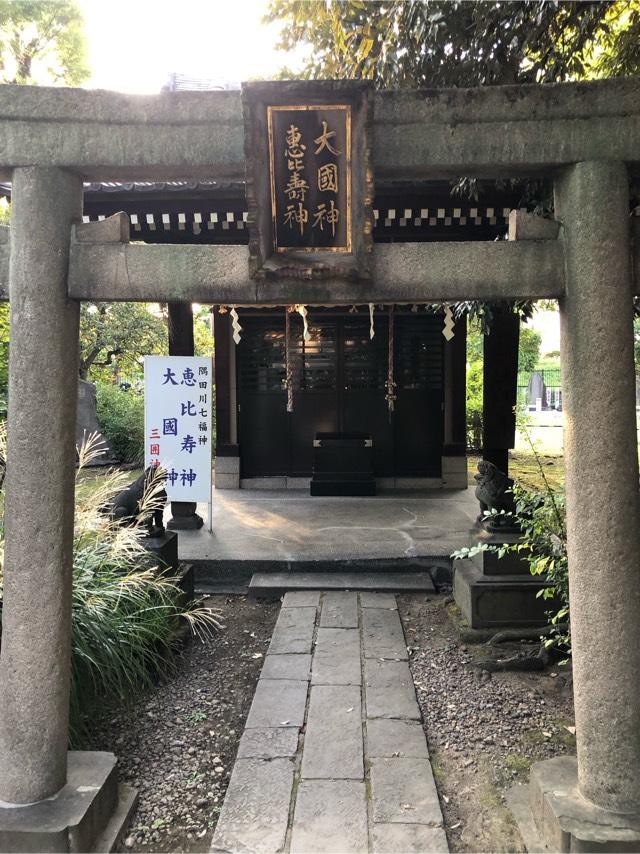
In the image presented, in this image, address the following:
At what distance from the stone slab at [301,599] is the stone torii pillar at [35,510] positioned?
2787 mm

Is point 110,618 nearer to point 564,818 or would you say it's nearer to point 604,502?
point 564,818

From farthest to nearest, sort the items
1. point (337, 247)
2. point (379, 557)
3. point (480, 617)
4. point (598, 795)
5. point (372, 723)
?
point (379, 557) → point (480, 617) → point (372, 723) → point (337, 247) → point (598, 795)

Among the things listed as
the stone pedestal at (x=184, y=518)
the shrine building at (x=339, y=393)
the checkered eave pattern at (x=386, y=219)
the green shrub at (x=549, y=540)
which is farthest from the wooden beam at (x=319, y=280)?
the shrine building at (x=339, y=393)

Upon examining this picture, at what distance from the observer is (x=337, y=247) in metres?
2.60

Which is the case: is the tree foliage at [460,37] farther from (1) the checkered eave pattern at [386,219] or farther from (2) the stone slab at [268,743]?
(2) the stone slab at [268,743]

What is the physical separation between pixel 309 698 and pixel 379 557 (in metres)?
2.36

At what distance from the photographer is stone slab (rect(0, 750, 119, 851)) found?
2.31 metres

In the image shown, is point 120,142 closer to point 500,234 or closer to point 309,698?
point 309,698

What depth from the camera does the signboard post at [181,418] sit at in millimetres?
6605

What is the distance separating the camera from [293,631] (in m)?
4.71

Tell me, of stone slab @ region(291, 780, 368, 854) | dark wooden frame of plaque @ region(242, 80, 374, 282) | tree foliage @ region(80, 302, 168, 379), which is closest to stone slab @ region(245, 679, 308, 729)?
stone slab @ region(291, 780, 368, 854)

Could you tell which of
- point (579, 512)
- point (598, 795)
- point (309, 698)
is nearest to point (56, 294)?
point (579, 512)

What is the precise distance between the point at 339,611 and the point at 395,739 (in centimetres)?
183

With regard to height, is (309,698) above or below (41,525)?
below
